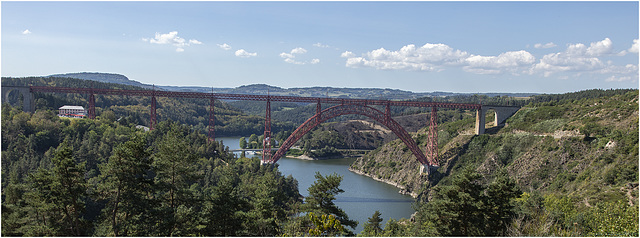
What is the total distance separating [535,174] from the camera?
27.4m

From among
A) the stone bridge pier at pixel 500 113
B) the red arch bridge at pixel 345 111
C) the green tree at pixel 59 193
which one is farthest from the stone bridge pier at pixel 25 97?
the stone bridge pier at pixel 500 113

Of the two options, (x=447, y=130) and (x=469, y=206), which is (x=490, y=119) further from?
(x=469, y=206)

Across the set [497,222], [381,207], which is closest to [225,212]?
→ [497,222]

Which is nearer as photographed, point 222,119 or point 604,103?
point 604,103

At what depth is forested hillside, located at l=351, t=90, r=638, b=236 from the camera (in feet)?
41.1

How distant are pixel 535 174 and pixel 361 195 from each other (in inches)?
469

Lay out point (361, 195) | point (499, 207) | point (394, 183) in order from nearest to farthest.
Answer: point (499, 207) < point (361, 195) < point (394, 183)

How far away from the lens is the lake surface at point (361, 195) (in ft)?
92.0

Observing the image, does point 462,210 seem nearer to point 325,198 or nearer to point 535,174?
point 325,198

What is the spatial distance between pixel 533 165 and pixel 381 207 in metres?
9.94

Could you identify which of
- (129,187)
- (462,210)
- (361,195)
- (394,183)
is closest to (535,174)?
(361,195)

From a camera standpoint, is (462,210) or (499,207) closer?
(499,207)

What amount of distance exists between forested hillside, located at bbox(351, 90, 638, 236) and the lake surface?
143 centimetres

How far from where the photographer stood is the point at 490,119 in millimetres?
40031
